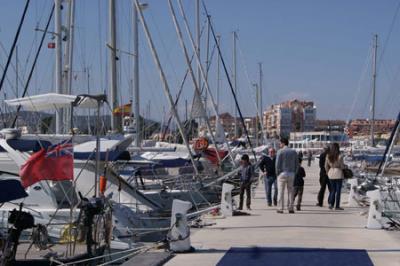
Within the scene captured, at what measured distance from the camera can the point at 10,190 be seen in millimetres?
10984

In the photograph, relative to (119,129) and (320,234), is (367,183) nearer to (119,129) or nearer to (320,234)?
(119,129)

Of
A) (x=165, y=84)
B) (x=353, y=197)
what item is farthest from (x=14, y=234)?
(x=165, y=84)

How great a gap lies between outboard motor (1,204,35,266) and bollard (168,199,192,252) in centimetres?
222

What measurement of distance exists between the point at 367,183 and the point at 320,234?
32.2 feet

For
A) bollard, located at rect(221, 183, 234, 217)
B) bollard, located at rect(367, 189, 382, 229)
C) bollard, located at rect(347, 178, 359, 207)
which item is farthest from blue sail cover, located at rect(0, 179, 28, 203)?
bollard, located at rect(347, 178, 359, 207)

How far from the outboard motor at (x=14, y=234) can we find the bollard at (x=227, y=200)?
6.70 meters

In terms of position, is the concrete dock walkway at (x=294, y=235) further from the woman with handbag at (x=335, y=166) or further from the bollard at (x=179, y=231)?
the woman with handbag at (x=335, y=166)

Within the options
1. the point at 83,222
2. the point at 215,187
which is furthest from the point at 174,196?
the point at 83,222

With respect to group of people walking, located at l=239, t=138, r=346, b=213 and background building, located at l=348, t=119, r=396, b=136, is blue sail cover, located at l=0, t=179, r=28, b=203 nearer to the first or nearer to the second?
group of people walking, located at l=239, t=138, r=346, b=213

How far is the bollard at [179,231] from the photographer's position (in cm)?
1111

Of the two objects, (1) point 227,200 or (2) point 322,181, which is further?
(2) point 322,181

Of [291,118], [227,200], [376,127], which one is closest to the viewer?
[227,200]

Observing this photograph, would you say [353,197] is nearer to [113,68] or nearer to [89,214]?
[113,68]

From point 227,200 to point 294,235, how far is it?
3.95 m
